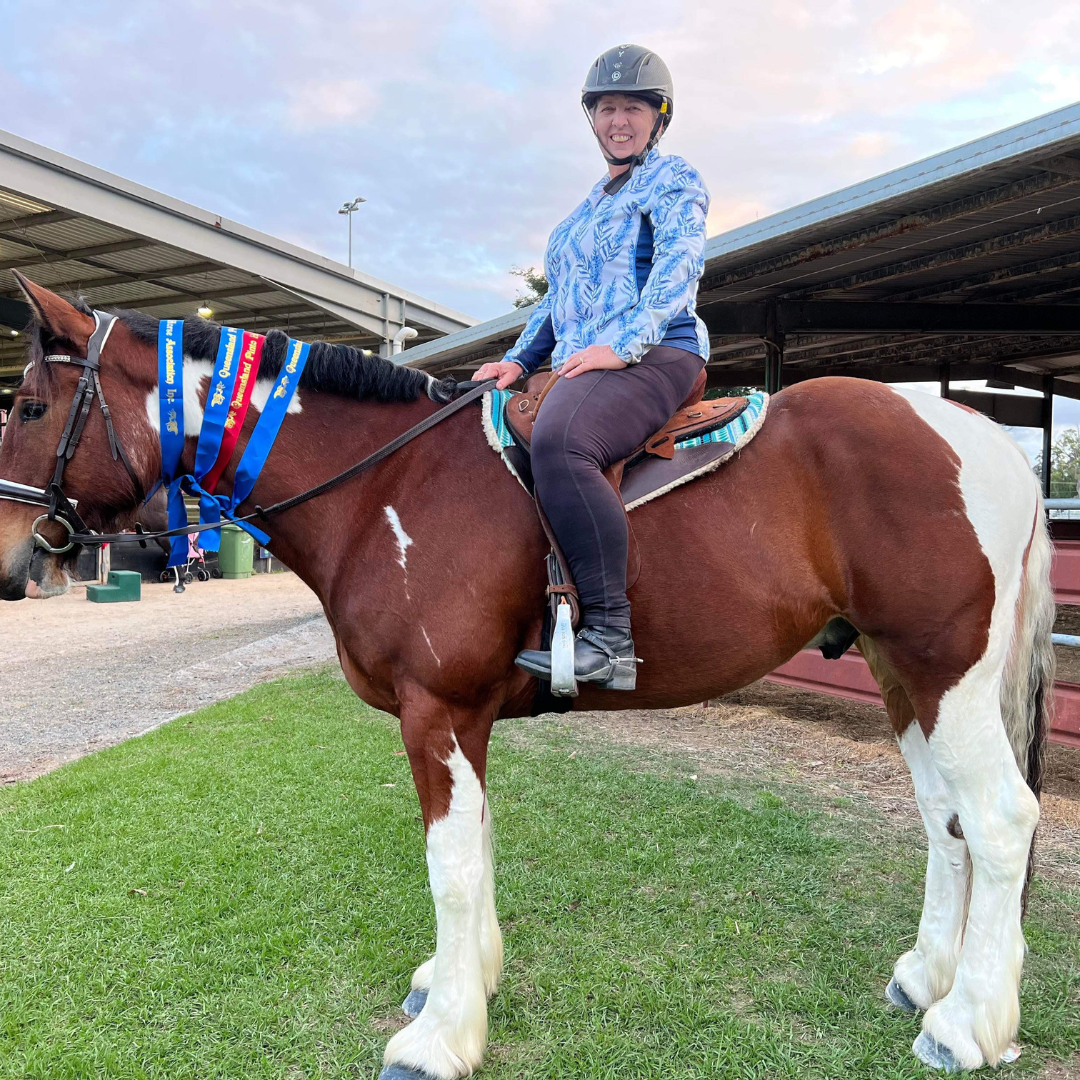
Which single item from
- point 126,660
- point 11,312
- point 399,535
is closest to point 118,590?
point 11,312

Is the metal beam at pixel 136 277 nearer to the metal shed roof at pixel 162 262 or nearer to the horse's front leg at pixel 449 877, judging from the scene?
the metal shed roof at pixel 162 262

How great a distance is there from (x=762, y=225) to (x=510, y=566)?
4535 mm

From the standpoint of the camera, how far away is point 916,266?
23.0 ft

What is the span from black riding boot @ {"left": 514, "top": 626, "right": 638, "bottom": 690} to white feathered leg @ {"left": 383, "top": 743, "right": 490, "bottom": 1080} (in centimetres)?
37

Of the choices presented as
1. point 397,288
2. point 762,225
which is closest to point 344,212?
point 397,288

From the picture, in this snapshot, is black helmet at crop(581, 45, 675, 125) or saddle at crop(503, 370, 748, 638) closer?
saddle at crop(503, 370, 748, 638)

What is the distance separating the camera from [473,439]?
2.44 metres

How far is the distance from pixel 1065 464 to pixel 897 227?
18.4 metres

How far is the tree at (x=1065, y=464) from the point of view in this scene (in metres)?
17.0

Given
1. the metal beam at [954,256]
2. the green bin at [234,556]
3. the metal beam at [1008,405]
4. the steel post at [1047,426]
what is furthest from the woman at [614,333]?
the green bin at [234,556]

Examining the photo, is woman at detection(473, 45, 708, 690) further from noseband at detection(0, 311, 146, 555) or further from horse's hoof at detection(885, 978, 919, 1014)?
horse's hoof at detection(885, 978, 919, 1014)

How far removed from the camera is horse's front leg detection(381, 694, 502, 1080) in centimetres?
227

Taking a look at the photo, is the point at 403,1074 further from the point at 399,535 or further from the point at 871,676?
the point at 871,676


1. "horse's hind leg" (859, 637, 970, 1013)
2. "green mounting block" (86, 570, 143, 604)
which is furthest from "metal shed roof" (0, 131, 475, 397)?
"horse's hind leg" (859, 637, 970, 1013)
